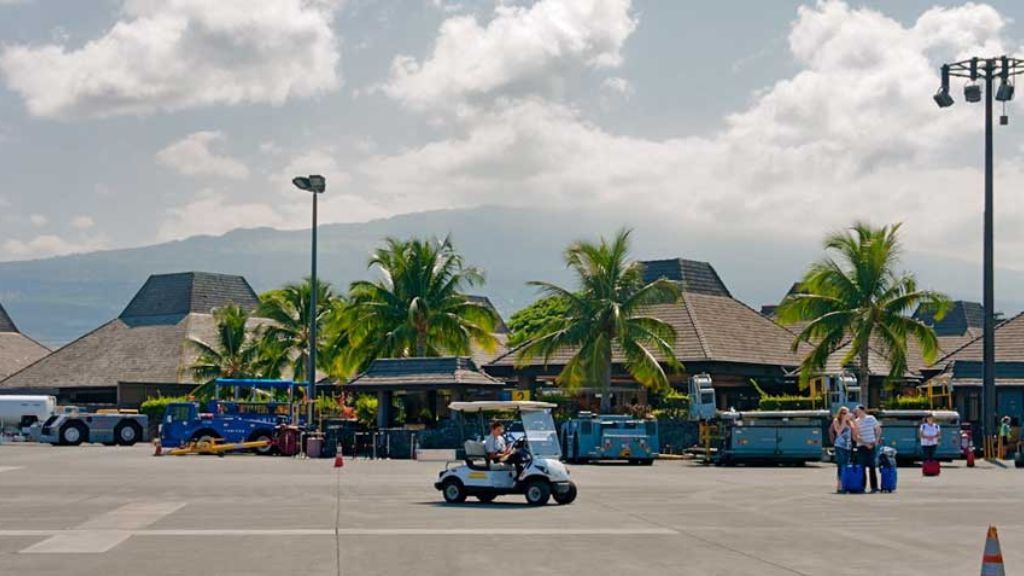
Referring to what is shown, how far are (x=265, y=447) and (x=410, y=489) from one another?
66.0ft

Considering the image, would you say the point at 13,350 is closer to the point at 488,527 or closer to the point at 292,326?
the point at 292,326

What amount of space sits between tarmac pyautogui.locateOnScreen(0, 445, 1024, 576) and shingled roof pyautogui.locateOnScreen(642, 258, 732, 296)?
31328 mm

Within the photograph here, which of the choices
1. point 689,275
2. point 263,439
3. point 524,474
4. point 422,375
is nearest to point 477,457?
point 524,474

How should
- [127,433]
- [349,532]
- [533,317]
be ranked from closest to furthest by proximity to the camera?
1. [349,532]
2. [127,433]
3. [533,317]

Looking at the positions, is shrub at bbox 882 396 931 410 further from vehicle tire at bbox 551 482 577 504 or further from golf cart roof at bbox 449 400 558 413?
vehicle tire at bbox 551 482 577 504

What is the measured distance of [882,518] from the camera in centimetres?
2150

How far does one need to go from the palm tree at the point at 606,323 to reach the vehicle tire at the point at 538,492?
90.4ft

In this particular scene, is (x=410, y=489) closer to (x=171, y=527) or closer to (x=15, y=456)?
(x=171, y=527)

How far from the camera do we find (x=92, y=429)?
58.2 metres

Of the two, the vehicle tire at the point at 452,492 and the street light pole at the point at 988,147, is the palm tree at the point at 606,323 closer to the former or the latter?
the street light pole at the point at 988,147

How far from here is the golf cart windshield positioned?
2491 centimetres

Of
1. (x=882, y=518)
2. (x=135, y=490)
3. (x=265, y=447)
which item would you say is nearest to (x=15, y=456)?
(x=265, y=447)

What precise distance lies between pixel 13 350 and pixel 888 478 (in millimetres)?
75062

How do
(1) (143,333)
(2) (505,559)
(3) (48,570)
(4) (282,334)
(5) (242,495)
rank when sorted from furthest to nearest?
(1) (143,333)
(4) (282,334)
(5) (242,495)
(2) (505,559)
(3) (48,570)
